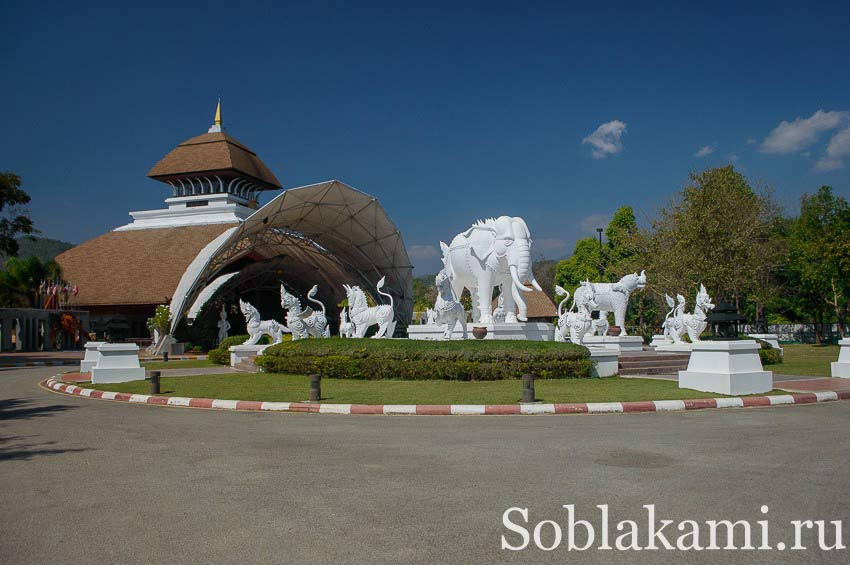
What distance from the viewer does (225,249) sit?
106 feet

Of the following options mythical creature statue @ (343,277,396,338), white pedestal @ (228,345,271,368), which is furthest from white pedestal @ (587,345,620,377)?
white pedestal @ (228,345,271,368)

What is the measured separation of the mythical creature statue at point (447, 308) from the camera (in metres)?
16.5

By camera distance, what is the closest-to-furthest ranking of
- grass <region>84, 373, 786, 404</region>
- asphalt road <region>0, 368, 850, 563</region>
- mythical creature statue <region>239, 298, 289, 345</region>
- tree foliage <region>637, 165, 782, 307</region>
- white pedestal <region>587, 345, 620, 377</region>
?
asphalt road <region>0, 368, 850, 563</region> → grass <region>84, 373, 786, 404</region> → white pedestal <region>587, 345, 620, 377</region> → mythical creature statue <region>239, 298, 289, 345</region> → tree foliage <region>637, 165, 782, 307</region>

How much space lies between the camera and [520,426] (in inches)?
345

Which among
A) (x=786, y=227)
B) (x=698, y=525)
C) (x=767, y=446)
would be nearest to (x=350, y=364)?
(x=767, y=446)

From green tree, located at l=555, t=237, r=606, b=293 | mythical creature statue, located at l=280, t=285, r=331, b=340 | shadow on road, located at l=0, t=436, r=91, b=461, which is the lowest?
shadow on road, located at l=0, t=436, r=91, b=461

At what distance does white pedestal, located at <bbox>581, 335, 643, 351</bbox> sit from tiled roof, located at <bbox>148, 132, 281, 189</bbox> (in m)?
36.6

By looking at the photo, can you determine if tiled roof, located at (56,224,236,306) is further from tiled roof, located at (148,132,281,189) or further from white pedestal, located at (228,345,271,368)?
white pedestal, located at (228,345,271,368)

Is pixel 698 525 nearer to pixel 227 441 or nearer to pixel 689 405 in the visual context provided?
pixel 227 441

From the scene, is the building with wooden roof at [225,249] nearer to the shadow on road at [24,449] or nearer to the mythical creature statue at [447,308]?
the mythical creature statue at [447,308]

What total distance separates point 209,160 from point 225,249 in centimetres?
2068

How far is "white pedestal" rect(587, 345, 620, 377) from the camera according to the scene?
49.9ft

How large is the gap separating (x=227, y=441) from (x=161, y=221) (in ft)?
153

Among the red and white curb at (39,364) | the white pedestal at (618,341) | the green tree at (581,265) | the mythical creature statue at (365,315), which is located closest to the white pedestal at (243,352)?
the mythical creature statue at (365,315)
